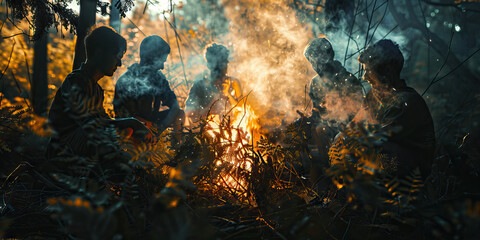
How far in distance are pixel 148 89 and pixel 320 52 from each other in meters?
2.95

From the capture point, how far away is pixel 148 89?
15.7 ft

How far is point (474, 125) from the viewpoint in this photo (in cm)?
368

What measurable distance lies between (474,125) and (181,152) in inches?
149

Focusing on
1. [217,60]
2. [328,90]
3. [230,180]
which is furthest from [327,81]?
[230,180]

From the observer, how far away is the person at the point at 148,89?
179 inches

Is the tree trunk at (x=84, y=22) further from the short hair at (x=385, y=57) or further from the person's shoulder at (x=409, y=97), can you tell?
the person's shoulder at (x=409, y=97)

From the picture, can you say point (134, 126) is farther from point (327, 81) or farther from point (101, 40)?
point (327, 81)

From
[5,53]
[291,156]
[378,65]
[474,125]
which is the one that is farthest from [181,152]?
[5,53]

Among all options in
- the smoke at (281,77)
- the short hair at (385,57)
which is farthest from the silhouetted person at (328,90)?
the short hair at (385,57)

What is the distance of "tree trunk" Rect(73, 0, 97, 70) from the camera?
3.87 meters

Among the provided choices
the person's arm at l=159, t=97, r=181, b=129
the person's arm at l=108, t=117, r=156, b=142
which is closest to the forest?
the person's arm at l=108, t=117, r=156, b=142

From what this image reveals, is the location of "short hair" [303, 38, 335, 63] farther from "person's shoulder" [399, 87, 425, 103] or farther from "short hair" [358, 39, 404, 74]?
"person's shoulder" [399, 87, 425, 103]

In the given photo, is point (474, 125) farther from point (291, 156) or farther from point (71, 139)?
point (71, 139)

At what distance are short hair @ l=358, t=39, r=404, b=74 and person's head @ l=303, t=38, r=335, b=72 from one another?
6.00 feet
